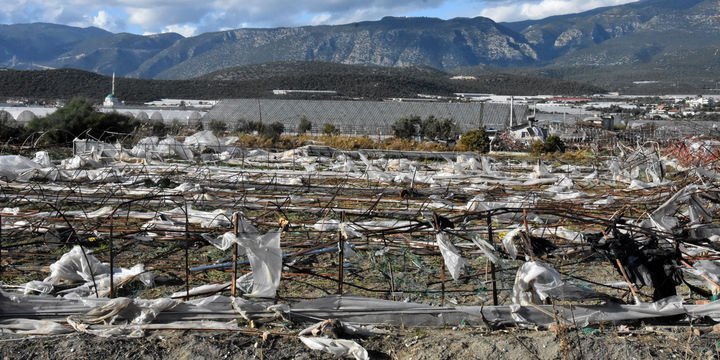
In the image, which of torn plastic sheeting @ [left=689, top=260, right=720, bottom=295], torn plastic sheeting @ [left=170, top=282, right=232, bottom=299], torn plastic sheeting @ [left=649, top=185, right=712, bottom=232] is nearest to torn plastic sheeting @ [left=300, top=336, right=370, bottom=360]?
torn plastic sheeting @ [left=170, top=282, right=232, bottom=299]

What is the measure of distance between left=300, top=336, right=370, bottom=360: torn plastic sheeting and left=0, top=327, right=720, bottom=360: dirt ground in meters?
0.04

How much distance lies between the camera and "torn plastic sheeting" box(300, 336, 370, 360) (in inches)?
179

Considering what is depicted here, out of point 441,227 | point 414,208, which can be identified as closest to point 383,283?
point 441,227

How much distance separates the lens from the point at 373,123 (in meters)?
42.5

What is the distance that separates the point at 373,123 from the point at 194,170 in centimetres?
2747

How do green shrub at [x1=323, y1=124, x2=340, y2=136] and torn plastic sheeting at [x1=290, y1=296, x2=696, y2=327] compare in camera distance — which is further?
green shrub at [x1=323, y1=124, x2=340, y2=136]

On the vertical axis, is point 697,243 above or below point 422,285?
above

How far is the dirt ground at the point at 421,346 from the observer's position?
4.49 metres

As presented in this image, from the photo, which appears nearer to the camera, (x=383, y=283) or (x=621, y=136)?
(x=383, y=283)

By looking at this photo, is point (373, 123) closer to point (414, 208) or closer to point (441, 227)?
point (414, 208)

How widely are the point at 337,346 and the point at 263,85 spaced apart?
71843 millimetres

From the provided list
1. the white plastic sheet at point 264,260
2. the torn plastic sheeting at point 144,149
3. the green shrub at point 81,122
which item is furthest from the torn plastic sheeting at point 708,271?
the green shrub at point 81,122

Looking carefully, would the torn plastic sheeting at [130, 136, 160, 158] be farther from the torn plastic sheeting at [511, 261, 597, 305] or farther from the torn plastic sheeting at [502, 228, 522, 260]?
the torn plastic sheeting at [511, 261, 597, 305]

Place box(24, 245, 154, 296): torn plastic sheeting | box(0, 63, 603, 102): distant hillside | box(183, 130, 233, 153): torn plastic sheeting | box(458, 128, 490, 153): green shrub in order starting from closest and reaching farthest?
box(24, 245, 154, 296): torn plastic sheeting → box(183, 130, 233, 153): torn plastic sheeting → box(458, 128, 490, 153): green shrub → box(0, 63, 603, 102): distant hillside
